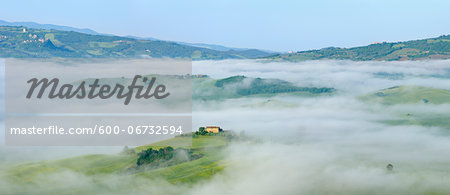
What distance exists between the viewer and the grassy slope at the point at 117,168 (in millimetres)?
109438

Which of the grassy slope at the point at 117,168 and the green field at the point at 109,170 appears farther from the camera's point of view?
the grassy slope at the point at 117,168

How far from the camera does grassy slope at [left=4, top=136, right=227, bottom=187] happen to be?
10944 centimetres

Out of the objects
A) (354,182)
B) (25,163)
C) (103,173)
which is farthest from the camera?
(25,163)

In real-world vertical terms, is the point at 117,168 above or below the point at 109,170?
above

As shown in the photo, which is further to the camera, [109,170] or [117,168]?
[117,168]

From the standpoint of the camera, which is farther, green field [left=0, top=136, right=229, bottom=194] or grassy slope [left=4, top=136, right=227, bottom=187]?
grassy slope [left=4, top=136, right=227, bottom=187]

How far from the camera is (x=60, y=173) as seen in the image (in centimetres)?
11438

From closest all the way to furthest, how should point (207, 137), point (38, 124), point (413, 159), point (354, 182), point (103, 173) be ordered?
1. point (354, 182)
2. point (103, 173)
3. point (413, 159)
4. point (207, 137)
5. point (38, 124)

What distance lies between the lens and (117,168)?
11812 centimetres

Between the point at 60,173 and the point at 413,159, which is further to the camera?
the point at 413,159

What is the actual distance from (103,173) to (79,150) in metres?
27.7

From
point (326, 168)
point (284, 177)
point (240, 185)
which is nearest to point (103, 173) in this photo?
point (240, 185)

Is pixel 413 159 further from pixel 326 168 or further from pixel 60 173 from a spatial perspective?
pixel 60 173

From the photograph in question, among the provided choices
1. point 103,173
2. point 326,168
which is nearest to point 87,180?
point 103,173
